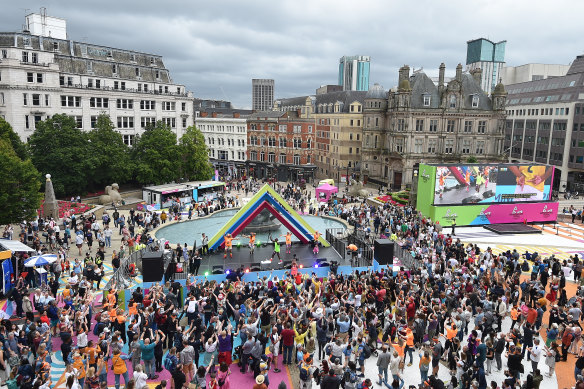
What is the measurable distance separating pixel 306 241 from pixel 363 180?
4420 centimetres

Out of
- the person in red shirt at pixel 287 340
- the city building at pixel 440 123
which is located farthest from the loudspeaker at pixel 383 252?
the city building at pixel 440 123

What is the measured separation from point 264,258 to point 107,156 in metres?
29.9

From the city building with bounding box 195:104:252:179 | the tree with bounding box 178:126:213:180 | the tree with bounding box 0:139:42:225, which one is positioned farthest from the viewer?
the city building with bounding box 195:104:252:179

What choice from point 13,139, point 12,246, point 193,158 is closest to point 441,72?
point 193,158

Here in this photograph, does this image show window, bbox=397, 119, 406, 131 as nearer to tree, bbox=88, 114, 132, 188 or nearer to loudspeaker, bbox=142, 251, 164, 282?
tree, bbox=88, 114, 132, 188

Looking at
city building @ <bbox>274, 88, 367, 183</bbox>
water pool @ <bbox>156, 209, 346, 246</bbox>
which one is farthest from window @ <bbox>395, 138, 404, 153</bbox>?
water pool @ <bbox>156, 209, 346, 246</bbox>

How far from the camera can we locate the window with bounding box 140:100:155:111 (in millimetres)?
67312

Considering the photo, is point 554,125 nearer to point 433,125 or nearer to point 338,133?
point 433,125

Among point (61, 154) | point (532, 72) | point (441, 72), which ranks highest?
point (532, 72)

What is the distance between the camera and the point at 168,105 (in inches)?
2795

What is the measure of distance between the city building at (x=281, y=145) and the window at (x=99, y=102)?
2861cm

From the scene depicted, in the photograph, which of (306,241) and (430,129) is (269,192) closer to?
(306,241)

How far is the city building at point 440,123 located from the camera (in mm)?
64625

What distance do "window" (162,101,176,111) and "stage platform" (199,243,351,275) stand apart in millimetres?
46810
